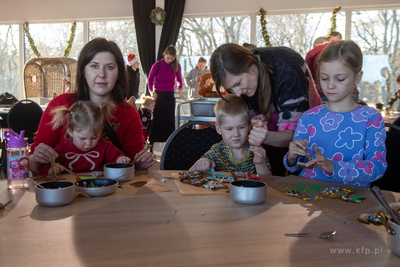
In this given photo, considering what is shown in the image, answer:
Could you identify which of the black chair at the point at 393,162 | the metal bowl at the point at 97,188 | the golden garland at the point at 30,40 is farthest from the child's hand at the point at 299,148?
the golden garland at the point at 30,40

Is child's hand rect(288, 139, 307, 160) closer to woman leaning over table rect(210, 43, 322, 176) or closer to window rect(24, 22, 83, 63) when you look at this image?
woman leaning over table rect(210, 43, 322, 176)

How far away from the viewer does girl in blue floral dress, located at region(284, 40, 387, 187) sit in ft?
4.80

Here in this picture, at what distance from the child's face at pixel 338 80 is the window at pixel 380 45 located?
19.5ft

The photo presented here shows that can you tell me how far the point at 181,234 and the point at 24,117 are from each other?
3962mm

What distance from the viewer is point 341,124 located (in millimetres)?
1539

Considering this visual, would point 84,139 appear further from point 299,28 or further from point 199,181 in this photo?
point 299,28

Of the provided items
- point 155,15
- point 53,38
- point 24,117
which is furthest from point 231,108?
point 53,38

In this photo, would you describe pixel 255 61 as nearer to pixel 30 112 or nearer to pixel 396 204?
pixel 396 204

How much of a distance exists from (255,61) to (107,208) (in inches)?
44.3

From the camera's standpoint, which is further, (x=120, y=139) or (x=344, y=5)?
(x=344, y=5)

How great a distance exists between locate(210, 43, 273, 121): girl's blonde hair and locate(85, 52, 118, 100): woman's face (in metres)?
0.55

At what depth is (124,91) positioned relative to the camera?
193 cm

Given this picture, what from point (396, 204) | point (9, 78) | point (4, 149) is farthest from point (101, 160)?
point (9, 78)

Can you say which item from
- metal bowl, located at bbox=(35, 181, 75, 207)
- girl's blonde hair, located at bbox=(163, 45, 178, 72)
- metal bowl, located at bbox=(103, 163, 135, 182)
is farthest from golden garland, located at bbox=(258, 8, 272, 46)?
metal bowl, located at bbox=(35, 181, 75, 207)
